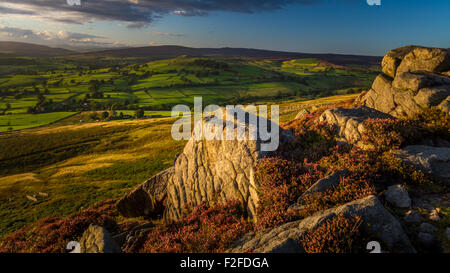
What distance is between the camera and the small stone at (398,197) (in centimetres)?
805

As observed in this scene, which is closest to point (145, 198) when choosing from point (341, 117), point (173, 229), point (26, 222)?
point (173, 229)

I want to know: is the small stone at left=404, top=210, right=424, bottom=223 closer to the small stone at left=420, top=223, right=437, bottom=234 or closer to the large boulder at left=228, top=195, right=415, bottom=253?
the small stone at left=420, top=223, right=437, bottom=234

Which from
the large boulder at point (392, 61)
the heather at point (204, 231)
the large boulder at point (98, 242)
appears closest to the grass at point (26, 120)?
the large boulder at point (98, 242)

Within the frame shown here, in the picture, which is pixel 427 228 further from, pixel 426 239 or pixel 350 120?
pixel 350 120

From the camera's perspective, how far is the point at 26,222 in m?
26.3

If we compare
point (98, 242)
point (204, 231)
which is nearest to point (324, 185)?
point (204, 231)

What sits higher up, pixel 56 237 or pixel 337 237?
pixel 337 237

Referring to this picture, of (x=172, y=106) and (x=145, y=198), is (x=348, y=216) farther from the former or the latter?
(x=172, y=106)

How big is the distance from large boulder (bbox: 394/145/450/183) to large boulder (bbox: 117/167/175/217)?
13.5 meters

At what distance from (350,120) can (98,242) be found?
14.4 m

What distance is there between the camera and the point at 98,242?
32.3ft

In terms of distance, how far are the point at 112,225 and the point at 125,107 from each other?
150m

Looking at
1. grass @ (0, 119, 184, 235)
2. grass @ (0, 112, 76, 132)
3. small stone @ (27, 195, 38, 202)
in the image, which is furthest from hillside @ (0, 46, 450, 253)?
grass @ (0, 112, 76, 132)
